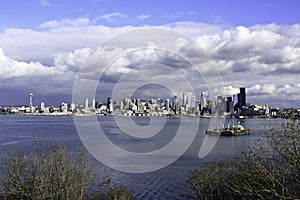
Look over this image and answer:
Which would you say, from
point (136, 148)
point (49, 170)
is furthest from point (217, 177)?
point (136, 148)

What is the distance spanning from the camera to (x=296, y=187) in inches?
438

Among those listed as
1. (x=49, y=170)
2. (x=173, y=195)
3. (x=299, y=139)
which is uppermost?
(x=299, y=139)

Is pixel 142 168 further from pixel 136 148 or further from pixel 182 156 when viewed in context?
Answer: pixel 136 148

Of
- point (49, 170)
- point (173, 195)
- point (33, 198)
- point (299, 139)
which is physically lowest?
point (173, 195)

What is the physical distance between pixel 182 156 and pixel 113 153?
709 centimetres

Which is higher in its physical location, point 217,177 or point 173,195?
point 217,177

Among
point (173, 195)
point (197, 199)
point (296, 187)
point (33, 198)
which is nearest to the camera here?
point (296, 187)

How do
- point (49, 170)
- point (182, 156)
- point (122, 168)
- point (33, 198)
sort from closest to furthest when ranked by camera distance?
point (33, 198), point (49, 170), point (122, 168), point (182, 156)

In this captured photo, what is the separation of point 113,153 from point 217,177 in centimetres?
2176

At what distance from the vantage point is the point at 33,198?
13.2 meters

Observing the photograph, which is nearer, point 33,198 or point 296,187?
point 296,187

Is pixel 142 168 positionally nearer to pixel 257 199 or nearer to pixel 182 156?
pixel 182 156

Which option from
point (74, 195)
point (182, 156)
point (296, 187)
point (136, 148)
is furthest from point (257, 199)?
point (136, 148)

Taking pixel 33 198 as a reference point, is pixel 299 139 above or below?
above
